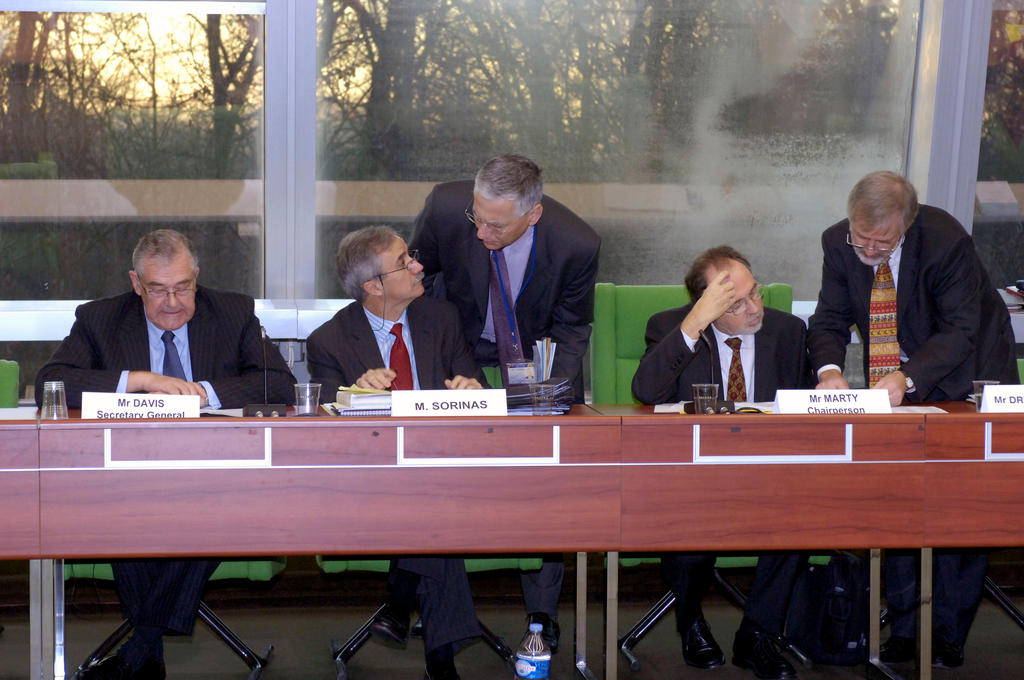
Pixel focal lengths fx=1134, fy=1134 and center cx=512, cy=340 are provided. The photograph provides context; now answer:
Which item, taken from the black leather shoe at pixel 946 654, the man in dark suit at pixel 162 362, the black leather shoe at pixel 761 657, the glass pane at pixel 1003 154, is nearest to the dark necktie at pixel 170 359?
the man in dark suit at pixel 162 362

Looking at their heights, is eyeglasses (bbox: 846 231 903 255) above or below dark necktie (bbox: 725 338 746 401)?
above

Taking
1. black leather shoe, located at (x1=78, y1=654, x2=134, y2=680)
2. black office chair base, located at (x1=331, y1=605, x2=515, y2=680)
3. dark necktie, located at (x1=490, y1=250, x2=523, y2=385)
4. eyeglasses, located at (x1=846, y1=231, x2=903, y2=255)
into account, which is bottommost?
black office chair base, located at (x1=331, y1=605, x2=515, y2=680)

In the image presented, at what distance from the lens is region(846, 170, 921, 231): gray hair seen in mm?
3182

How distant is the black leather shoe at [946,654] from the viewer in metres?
3.39

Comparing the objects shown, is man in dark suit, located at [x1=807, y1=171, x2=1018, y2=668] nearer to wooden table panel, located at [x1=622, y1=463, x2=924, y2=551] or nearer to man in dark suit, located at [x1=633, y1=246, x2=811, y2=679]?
man in dark suit, located at [x1=633, y1=246, x2=811, y2=679]

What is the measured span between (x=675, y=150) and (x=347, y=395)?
101 inches

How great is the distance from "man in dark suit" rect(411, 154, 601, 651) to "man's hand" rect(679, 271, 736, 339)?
427 mm

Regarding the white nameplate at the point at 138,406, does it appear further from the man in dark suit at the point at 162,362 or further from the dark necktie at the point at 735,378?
the dark necktie at the point at 735,378

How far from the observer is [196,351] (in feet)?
11.0

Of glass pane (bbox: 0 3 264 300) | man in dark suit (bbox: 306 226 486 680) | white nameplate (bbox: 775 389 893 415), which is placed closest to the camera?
white nameplate (bbox: 775 389 893 415)

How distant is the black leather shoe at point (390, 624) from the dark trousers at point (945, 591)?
4.66ft

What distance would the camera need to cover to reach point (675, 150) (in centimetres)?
488

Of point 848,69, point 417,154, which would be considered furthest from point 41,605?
point 848,69

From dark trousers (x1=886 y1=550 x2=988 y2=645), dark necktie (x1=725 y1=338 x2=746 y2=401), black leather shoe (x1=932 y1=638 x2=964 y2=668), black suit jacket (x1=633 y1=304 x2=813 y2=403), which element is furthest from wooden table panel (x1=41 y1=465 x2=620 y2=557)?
black leather shoe (x1=932 y1=638 x2=964 y2=668)
